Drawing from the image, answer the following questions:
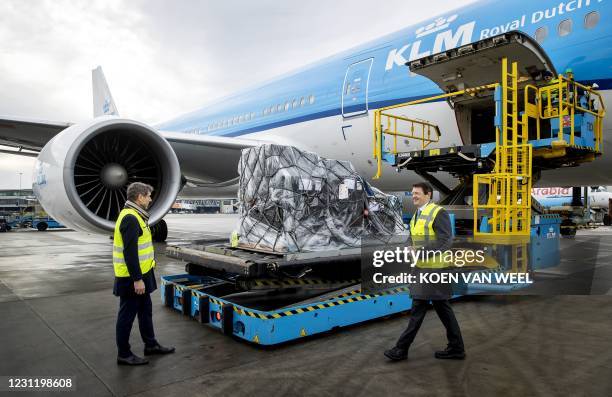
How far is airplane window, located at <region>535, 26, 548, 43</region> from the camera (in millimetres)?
5480

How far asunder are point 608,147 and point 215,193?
31.7 ft

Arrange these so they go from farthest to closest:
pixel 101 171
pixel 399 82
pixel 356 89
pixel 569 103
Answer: pixel 356 89 → pixel 399 82 → pixel 101 171 → pixel 569 103

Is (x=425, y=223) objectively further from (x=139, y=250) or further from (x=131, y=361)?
(x=131, y=361)

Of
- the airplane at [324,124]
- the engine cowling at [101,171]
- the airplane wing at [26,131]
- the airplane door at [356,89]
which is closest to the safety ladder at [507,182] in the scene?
the airplane at [324,124]

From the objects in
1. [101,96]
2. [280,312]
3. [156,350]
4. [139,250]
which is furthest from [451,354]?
[101,96]

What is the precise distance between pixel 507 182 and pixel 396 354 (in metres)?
2.31

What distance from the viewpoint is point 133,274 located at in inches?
128

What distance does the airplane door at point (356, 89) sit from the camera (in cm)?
732

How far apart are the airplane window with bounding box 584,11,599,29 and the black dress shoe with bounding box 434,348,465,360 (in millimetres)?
4116

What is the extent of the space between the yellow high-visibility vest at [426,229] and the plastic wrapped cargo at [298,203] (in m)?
1.11

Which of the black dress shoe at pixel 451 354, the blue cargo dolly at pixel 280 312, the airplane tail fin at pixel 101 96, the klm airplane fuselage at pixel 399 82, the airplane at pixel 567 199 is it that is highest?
the airplane tail fin at pixel 101 96

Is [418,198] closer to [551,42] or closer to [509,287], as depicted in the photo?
[509,287]

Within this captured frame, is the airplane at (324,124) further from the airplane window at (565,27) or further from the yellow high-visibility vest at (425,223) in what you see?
the yellow high-visibility vest at (425,223)
